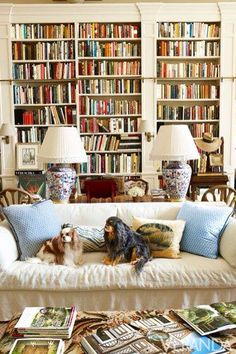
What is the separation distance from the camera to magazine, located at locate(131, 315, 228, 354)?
158 cm

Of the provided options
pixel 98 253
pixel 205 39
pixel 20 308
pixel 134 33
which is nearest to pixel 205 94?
pixel 205 39

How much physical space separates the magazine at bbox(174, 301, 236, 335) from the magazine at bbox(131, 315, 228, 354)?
0.14 ft

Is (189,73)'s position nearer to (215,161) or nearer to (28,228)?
(215,161)

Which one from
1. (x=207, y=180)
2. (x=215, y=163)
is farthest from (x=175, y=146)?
(x=215, y=163)

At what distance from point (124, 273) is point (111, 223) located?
0.35 meters

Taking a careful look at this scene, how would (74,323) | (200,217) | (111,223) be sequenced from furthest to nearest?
1. (200,217)
2. (111,223)
3. (74,323)

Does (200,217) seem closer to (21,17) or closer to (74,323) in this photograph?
(74,323)

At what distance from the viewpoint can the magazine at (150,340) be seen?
1.57 m

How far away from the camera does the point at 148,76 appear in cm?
565

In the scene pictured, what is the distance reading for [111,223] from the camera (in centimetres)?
266

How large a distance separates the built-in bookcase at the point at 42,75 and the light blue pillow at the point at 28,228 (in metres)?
3.09

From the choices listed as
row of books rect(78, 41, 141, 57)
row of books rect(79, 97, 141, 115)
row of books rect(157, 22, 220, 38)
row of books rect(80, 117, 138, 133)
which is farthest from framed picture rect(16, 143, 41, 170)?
row of books rect(157, 22, 220, 38)

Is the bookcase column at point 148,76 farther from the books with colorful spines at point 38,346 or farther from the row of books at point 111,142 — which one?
the books with colorful spines at point 38,346

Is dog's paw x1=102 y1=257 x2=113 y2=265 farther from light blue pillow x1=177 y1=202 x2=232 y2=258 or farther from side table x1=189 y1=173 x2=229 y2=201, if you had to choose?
side table x1=189 y1=173 x2=229 y2=201
